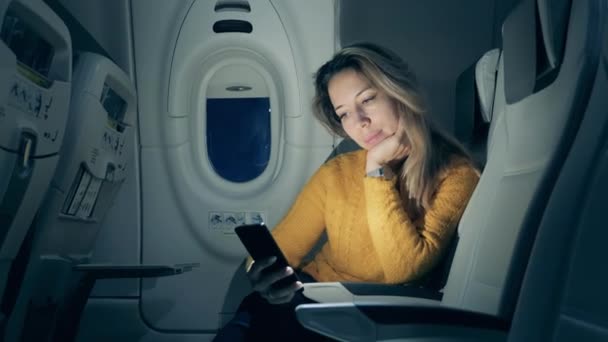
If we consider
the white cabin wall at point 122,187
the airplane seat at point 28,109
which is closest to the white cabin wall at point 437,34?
the white cabin wall at point 122,187

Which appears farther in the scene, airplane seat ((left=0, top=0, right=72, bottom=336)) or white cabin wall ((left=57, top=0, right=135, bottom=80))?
white cabin wall ((left=57, top=0, right=135, bottom=80))

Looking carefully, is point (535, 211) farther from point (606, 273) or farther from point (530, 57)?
point (530, 57)

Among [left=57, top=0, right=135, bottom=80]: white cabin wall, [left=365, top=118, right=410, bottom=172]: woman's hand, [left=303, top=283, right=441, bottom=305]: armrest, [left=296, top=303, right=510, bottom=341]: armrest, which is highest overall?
[left=57, top=0, right=135, bottom=80]: white cabin wall

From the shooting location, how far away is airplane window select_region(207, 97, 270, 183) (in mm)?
2521

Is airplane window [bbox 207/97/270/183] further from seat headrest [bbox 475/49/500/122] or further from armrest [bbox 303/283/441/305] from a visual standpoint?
seat headrest [bbox 475/49/500/122]

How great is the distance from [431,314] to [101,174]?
1376mm

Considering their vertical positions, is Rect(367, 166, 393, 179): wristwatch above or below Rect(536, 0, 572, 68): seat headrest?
below

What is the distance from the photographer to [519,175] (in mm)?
1130

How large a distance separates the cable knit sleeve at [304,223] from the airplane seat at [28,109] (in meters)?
0.92

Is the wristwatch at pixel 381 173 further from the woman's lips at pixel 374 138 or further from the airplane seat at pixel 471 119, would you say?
the airplane seat at pixel 471 119

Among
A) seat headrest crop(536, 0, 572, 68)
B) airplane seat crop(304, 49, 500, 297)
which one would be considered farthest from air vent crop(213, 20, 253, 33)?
seat headrest crop(536, 0, 572, 68)

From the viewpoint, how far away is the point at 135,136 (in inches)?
96.8

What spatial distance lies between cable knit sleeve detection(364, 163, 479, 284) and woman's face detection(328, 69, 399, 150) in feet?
0.76

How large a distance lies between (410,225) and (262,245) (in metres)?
0.51
